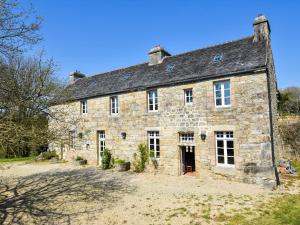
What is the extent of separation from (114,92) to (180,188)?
850cm

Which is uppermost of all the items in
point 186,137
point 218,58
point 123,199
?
point 218,58

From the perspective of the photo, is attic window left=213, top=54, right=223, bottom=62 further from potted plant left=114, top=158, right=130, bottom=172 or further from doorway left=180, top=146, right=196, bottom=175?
potted plant left=114, top=158, right=130, bottom=172

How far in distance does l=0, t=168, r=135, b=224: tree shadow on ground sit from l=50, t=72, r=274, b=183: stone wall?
2.11 m

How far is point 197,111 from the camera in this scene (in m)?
12.5

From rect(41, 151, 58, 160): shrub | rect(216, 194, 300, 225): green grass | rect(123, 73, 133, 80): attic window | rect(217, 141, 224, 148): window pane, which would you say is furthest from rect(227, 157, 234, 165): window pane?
rect(41, 151, 58, 160): shrub

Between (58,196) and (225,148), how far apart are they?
26.5 feet

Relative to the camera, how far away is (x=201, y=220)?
270 inches

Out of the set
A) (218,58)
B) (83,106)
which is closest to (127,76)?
(83,106)

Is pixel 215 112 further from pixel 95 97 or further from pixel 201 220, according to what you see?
pixel 95 97

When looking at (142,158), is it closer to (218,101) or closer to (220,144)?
(220,144)

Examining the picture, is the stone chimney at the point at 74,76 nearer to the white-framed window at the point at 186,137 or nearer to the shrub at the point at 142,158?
the shrub at the point at 142,158

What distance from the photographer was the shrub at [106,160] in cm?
1563

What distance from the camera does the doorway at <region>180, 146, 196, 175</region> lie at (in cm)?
1318

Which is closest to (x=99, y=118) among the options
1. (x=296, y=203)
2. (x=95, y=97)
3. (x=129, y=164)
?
(x=95, y=97)
